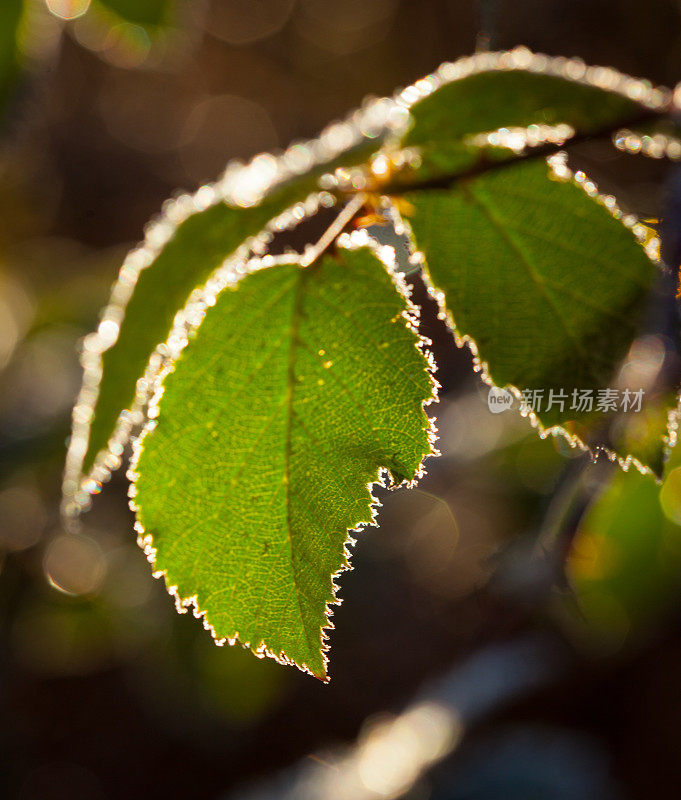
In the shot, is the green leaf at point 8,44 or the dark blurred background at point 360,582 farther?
the dark blurred background at point 360,582

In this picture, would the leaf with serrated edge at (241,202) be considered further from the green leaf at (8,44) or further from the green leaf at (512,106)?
the green leaf at (8,44)

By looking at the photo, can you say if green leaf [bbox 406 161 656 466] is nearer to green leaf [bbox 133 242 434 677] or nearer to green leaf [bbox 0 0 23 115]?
green leaf [bbox 133 242 434 677]

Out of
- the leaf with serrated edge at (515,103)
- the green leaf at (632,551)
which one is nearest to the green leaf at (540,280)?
the leaf with serrated edge at (515,103)

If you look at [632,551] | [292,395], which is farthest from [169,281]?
[632,551]

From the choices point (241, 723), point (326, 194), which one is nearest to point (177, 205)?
point (326, 194)

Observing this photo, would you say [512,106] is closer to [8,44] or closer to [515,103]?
[515,103]

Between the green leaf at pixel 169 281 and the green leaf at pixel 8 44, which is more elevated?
the green leaf at pixel 8 44
